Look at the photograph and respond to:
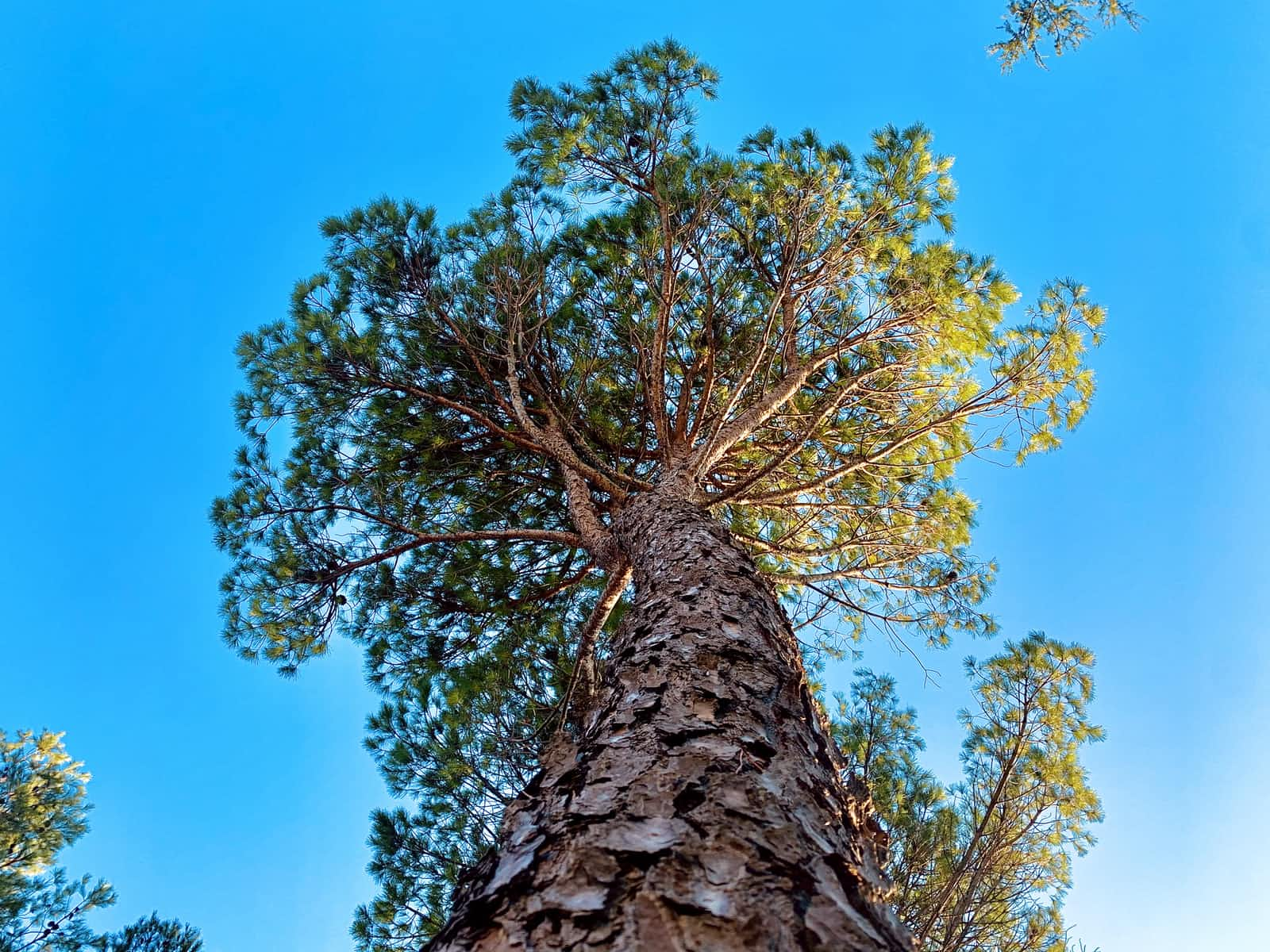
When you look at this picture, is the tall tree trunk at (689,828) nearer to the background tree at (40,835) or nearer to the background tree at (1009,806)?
the background tree at (1009,806)

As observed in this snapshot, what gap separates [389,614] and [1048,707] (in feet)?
15.0

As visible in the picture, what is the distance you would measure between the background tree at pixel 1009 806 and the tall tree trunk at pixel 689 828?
2887 millimetres

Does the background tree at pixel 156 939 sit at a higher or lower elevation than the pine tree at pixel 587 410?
lower

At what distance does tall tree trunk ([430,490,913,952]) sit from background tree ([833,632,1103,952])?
289cm

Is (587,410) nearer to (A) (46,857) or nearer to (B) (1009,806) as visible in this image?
(B) (1009,806)

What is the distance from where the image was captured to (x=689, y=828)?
119 cm

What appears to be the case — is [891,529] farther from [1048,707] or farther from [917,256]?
[917,256]

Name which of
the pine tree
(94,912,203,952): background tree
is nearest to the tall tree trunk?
the pine tree

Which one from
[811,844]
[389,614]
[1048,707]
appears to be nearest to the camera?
[811,844]

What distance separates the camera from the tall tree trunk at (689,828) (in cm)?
96

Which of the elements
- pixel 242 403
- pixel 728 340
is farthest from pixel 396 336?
pixel 728 340

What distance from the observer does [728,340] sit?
6082 millimetres

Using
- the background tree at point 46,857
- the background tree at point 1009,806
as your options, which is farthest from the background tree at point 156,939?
the background tree at point 1009,806

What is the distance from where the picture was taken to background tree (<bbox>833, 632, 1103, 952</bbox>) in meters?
4.25
